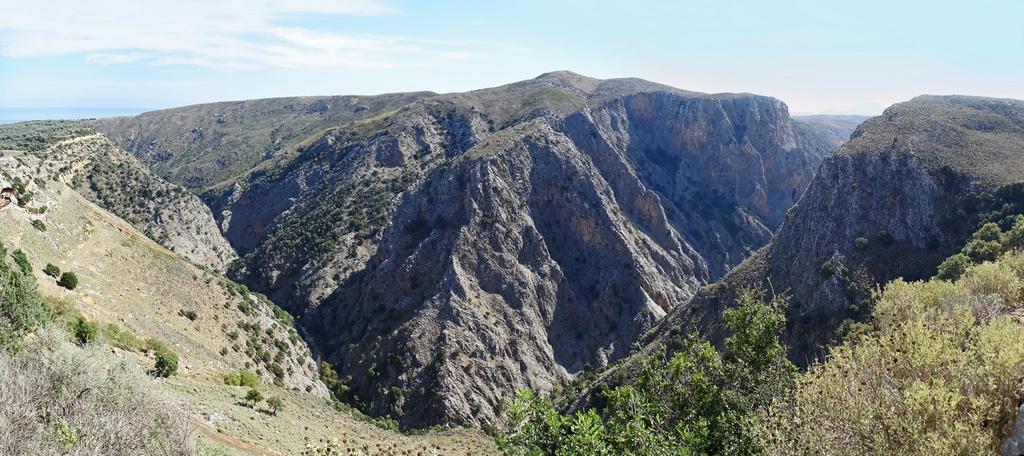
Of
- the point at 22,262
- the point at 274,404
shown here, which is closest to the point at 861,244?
the point at 274,404

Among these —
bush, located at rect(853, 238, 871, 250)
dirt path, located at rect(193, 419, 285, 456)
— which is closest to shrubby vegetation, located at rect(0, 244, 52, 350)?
dirt path, located at rect(193, 419, 285, 456)

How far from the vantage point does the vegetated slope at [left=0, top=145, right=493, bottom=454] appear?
34.4 metres

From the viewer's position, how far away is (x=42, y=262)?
134 ft

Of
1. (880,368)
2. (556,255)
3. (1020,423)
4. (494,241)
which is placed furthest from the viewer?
(556,255)

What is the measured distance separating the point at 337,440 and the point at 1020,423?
121 feet

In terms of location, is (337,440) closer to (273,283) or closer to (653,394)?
(653,394)

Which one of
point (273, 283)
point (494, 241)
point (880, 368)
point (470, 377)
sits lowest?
point (470, 377)

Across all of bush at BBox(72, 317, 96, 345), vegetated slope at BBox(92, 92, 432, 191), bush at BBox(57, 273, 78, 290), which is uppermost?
vegetated slope at BBox(92, 92, 432, 191)

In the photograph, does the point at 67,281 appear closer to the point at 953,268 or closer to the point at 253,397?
the point at 253,397

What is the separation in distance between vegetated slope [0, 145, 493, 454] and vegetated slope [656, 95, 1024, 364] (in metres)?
37.7

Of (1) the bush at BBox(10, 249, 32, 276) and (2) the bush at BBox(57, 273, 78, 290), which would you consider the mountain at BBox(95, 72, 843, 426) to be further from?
(1) the bush at BBox(10, 249, 32, 276)

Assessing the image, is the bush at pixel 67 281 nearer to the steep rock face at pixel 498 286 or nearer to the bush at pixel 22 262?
the bush at pixel 22 262

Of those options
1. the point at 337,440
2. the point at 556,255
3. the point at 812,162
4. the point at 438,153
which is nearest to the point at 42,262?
the point at 337,440

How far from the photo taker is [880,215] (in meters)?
68.2
